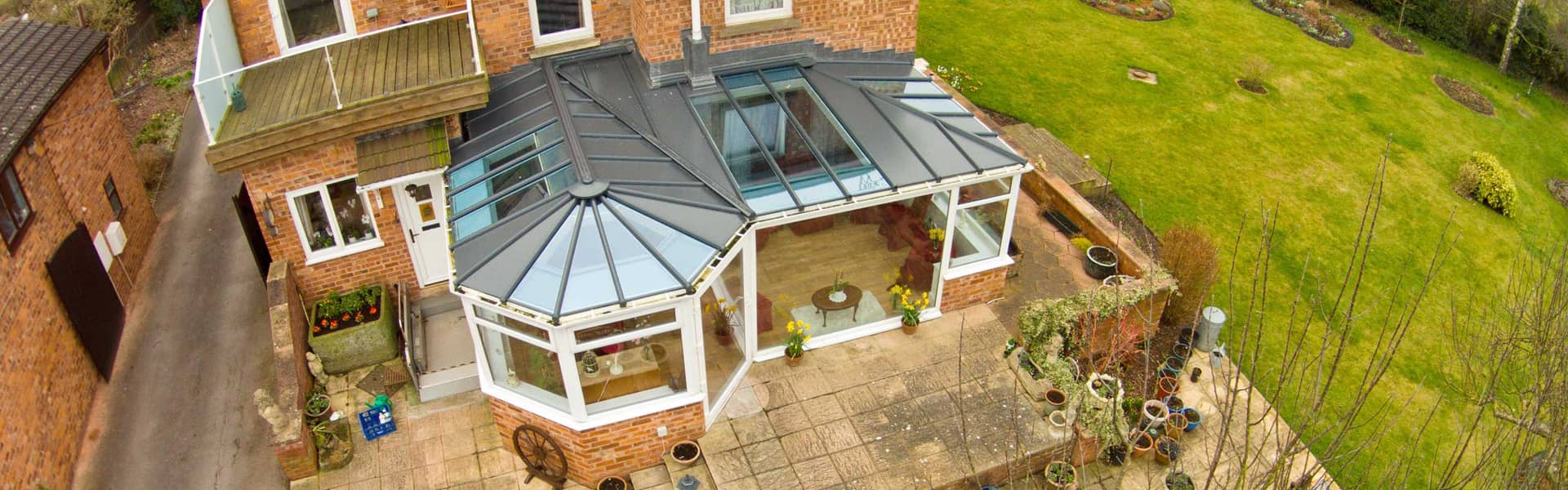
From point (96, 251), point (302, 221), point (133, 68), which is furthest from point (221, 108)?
point (133, 68)

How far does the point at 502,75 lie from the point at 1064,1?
59.7ft

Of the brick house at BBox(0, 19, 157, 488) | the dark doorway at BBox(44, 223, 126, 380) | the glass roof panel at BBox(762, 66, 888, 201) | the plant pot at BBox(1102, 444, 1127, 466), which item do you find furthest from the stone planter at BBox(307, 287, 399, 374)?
the plant pot at BBox(1102, 444, 1127, 466)

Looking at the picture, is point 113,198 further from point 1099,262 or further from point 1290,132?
point 1290,132

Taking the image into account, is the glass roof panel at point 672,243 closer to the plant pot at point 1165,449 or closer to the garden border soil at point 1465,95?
the plant pot at point 1165,449

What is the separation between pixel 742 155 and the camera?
11906 millimetres

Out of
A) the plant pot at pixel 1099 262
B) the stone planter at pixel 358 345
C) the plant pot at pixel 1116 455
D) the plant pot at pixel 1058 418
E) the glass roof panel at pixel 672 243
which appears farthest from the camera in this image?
the plant pot at pixel 1099 262

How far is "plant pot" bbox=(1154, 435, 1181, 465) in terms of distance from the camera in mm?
11422

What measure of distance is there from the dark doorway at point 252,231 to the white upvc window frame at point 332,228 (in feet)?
1.89

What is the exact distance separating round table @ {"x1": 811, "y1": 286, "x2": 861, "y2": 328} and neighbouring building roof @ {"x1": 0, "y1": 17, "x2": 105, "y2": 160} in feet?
33.2

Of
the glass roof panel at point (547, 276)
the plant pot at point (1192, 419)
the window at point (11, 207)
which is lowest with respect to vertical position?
the plant pot at point (1192, 419)

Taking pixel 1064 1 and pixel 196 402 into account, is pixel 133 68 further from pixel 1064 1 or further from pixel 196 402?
pixel 1064 1

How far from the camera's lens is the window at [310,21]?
13023 millimetres

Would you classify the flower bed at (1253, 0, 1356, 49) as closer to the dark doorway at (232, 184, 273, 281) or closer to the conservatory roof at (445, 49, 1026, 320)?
the conservatory roof at (445, 49, 1026, 320)

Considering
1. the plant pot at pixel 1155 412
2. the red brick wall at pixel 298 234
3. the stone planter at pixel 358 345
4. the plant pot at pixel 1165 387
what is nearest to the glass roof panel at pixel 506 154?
the red brick wall at pixel 298 234
